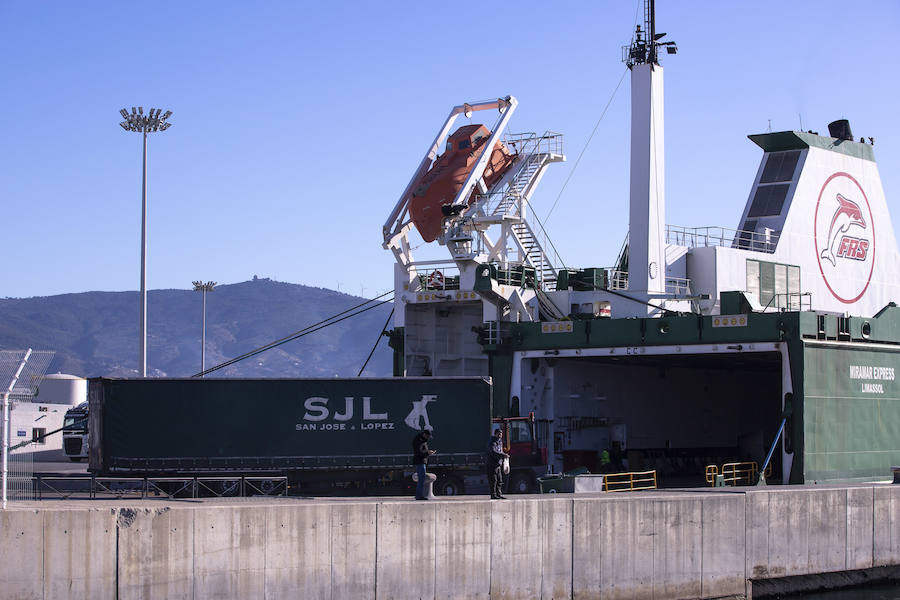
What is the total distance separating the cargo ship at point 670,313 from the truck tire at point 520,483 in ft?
10.4

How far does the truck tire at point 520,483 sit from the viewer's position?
34875mm

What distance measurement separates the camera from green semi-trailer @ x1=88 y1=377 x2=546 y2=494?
97.0 ft

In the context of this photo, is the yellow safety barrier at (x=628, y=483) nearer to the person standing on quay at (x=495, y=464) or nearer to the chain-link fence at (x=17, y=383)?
the person standing on quay at (x=495, y=464)

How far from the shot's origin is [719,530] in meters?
25.4

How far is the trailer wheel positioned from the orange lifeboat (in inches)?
467

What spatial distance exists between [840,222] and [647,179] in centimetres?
1096

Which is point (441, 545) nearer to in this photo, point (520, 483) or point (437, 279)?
point (520, 483)

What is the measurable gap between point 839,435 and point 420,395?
44.6 feet

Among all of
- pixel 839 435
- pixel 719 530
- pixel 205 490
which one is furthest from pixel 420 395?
pixel 839 435

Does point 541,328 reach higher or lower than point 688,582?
higher

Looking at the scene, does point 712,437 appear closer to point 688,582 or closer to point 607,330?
point 607,330

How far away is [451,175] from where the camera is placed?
142 feet

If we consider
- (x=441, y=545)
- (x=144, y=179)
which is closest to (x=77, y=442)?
(x=144, y=179)

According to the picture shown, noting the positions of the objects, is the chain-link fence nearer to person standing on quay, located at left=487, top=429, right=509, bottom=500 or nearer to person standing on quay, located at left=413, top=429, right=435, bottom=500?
person standing on quay, located at left=413, top=429, right=435, bottom=500
